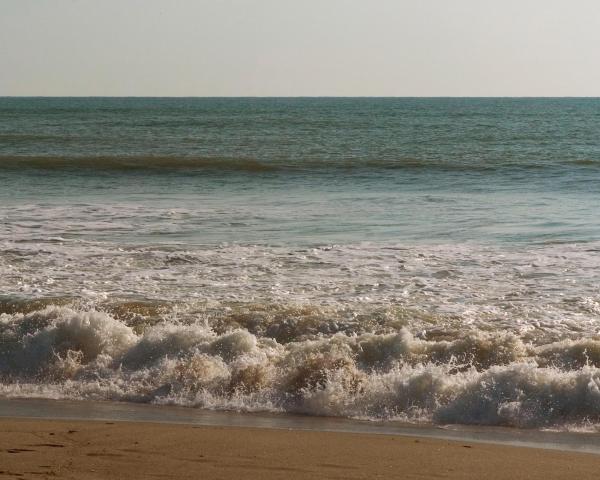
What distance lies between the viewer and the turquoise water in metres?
15.3

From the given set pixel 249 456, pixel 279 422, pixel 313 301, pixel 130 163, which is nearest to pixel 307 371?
pixel 279 422

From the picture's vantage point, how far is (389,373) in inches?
325

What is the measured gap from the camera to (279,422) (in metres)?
7.27

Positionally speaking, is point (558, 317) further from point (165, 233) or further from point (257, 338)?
point (165, 233)

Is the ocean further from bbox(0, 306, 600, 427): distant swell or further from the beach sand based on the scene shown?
the beach sand

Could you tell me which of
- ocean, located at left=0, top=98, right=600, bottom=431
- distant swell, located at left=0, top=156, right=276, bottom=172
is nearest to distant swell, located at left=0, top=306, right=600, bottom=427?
ocean, located at left=0, top=98, right=600, bottom=431

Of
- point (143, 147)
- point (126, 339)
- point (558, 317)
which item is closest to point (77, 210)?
point (126, 339)

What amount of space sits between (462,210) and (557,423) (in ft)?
36.4

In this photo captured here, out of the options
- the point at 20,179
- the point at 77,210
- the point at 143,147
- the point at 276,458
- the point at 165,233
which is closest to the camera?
the point at 276,458

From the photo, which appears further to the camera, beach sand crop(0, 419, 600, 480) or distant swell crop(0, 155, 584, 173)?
distant swell crop(0, 155, 584, 173)

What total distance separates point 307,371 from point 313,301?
225 centimetres

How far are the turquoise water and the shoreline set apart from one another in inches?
257

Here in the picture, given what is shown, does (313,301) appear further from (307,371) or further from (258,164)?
(258,164)

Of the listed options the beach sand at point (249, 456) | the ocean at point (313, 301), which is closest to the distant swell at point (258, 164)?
the ocean at point (313, 301)
